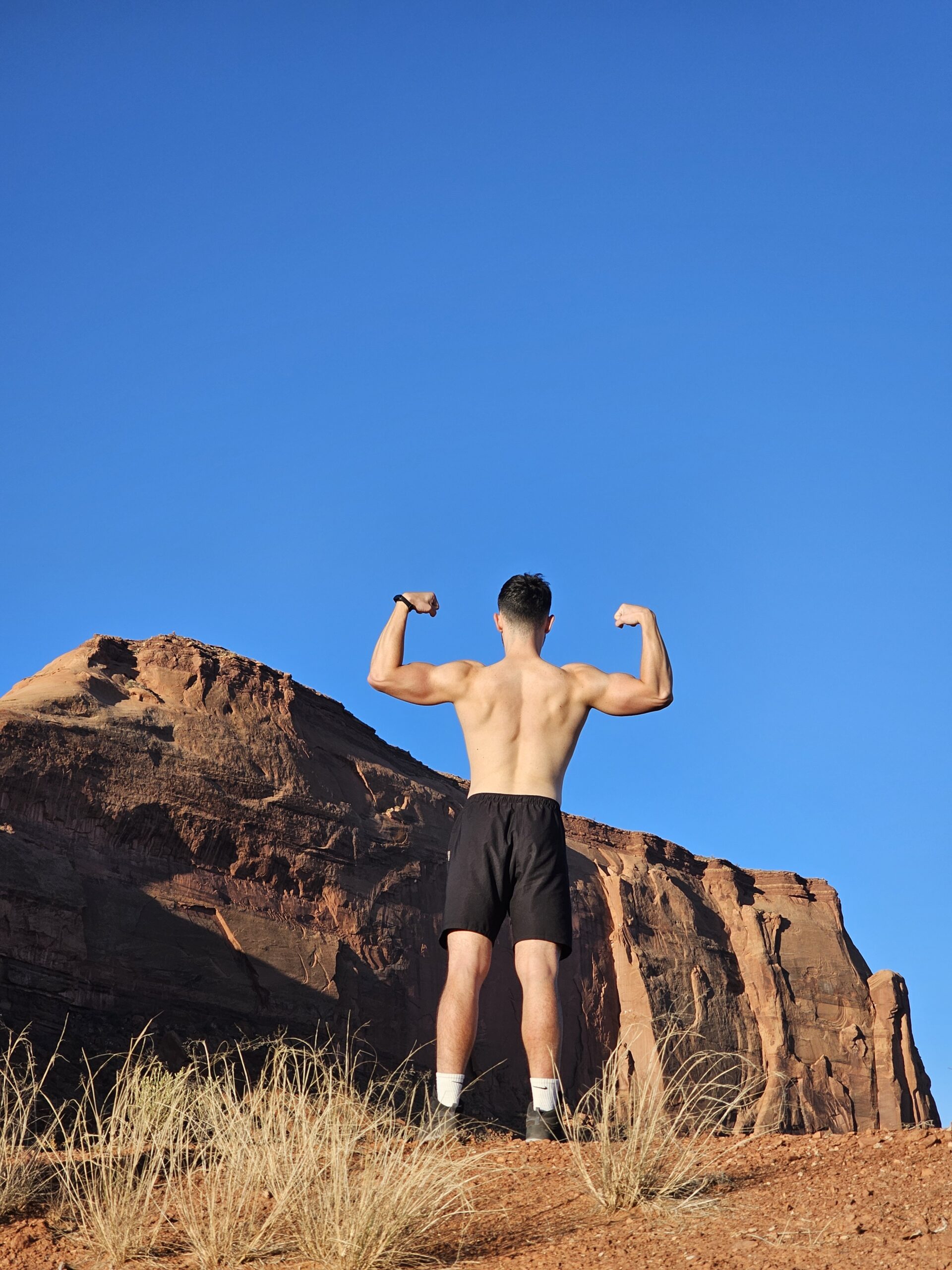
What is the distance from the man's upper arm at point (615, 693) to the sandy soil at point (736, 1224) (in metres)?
1.74

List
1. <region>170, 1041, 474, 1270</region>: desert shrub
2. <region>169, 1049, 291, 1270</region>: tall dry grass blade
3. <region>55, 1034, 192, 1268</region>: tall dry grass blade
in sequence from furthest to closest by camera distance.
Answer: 1. <region>55, 1034, 192, 1268</region>: tall dry grass blade
2. <region>169, 1049, 291, 1270</region>: tall dry grass blade
3. <region>170, 1041, 474, 1270</region>: desert shrub

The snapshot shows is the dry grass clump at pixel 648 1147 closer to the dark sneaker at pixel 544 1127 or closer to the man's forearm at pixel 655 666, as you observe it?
the dark sneaker at pixel 544 1127

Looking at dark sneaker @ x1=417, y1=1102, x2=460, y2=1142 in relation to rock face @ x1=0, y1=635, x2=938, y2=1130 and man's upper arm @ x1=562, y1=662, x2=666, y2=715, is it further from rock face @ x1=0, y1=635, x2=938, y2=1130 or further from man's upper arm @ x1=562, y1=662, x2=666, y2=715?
rock face @ x1=0, y1=635, x2=938, y2=1130

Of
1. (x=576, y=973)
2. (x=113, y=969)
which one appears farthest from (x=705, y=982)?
(x=113, y=969)

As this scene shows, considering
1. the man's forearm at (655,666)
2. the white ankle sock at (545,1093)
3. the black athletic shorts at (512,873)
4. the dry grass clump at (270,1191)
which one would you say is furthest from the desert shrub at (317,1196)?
the man's forearm at (655,666)

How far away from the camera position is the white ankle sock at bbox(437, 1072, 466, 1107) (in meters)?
4.84

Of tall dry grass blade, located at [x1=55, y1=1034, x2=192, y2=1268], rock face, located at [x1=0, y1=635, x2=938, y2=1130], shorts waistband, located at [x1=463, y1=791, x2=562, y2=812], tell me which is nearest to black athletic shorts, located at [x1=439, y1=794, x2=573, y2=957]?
shorts waistband, located at [x1=463, y1=791, x2=562, y2=812]

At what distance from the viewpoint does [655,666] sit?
5.16 m

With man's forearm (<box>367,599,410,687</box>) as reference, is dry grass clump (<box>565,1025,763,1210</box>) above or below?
below

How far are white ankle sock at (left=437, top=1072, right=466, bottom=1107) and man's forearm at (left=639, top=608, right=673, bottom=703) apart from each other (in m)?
1.71

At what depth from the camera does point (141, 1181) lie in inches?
154

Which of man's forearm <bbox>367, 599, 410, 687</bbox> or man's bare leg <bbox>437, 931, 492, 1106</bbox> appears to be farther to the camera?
man's forearm <bbox>367, 599, 410, 687</bbox>

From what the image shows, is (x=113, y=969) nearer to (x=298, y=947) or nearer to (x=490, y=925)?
(x=298, y=947)

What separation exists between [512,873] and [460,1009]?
22.8 inches
